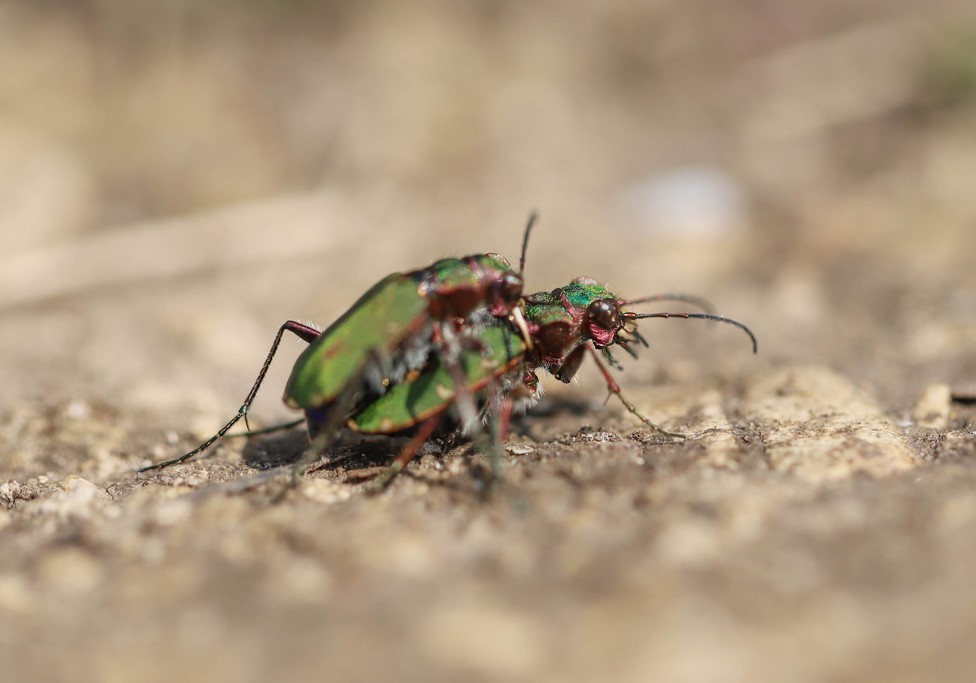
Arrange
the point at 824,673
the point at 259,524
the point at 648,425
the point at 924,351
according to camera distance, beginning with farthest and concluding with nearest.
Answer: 1. the point at 924,351
2. the point at 648,425
3. the point at 259,524
4. the point at 824,673

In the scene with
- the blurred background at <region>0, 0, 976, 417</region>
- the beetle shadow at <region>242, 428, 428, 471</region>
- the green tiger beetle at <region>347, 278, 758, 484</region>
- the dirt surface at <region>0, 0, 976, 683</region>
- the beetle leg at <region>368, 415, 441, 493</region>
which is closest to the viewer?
the dirt surface at <region>0, 0, 976, 683</region>

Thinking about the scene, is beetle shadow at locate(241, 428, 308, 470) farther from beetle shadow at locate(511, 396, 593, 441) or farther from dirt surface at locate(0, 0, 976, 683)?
beetle shadow at locate(511, 396, 593, 441)

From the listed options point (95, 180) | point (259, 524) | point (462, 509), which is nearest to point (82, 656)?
point (259, 524)

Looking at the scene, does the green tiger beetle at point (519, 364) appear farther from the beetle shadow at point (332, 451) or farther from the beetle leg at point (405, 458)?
the beetle shadow at point (332, 451)

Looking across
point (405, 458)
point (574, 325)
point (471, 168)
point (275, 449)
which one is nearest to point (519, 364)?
point (574, 325)

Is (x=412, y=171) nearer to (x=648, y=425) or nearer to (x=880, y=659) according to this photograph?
(x=648, y=425)

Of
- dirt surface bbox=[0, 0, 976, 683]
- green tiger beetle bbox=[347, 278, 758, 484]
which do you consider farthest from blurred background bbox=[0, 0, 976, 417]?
green tiger beetle bbox=[347, 278, 758, 484]

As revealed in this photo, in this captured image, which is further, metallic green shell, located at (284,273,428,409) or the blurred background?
the blurred background

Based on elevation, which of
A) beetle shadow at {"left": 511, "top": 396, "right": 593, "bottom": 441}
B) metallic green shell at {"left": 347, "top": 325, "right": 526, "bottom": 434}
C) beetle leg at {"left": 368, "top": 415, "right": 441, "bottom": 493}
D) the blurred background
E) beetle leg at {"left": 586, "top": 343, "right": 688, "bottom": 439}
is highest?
the blurred background

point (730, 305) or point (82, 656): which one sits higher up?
point (730, 305)
